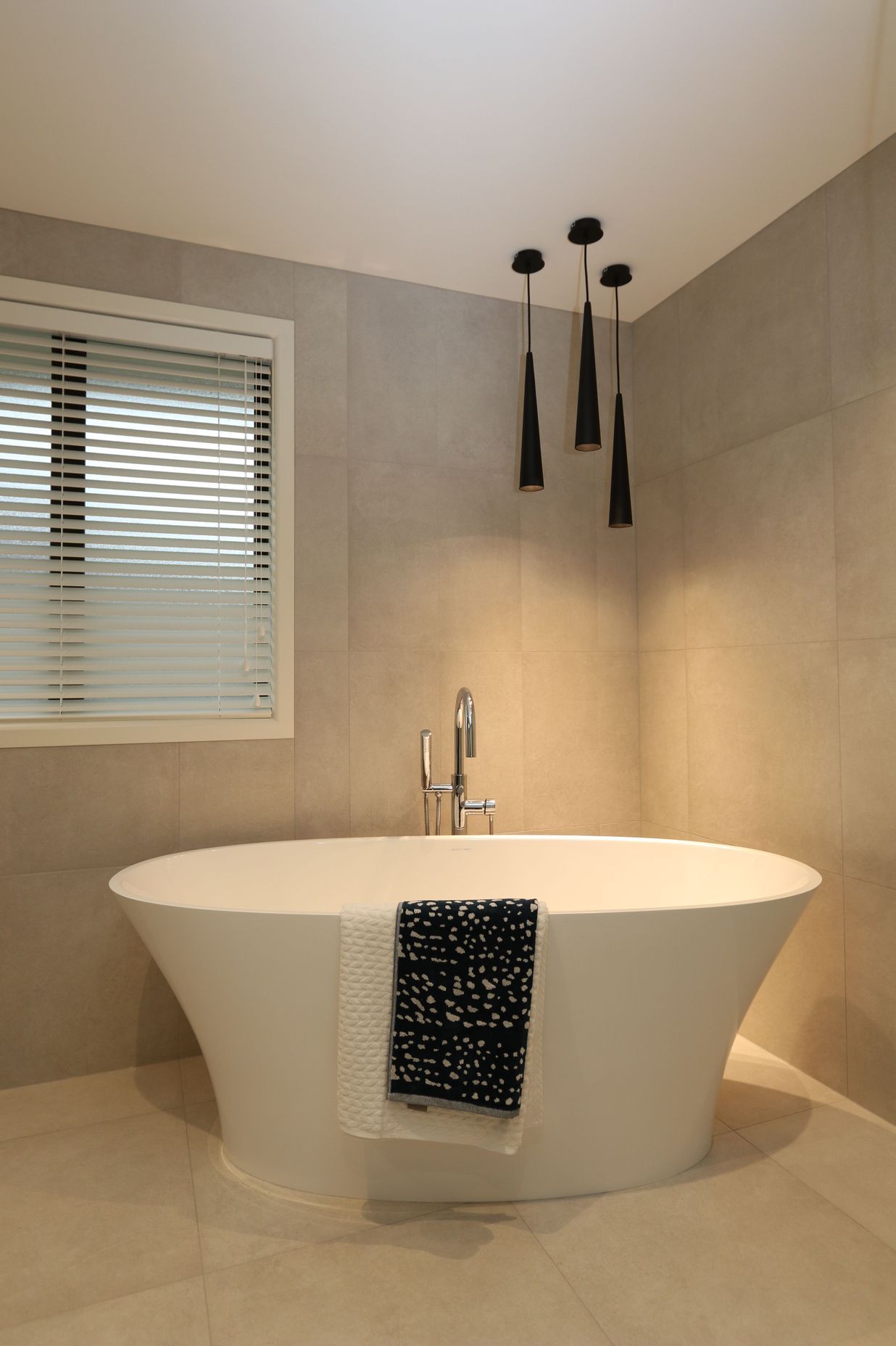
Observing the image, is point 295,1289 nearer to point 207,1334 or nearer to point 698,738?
point 207,1334

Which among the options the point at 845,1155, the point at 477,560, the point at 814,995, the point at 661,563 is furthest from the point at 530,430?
the point at 845,1155

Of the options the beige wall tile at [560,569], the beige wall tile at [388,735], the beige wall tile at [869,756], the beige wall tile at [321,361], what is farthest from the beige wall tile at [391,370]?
the beige wall tile at [869,756]

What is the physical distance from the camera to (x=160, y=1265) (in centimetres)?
162

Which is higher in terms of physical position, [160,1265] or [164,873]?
[164,873]

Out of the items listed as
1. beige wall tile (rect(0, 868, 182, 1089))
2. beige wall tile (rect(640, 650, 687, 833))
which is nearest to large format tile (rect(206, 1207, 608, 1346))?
beige wall tile (rect(0, 868, 182, 1089))

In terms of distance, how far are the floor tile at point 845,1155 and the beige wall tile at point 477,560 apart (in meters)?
1.64

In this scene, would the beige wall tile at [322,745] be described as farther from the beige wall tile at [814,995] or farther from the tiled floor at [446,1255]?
the beige wall tile at [814,995]

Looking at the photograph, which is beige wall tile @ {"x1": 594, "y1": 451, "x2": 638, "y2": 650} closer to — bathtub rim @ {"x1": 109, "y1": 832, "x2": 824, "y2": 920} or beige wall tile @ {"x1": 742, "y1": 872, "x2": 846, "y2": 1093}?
bathtub rim @ {"x1": 109, "y1": 832, "x2": 824, "y2": 920}

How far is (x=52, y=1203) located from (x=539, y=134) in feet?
9.14

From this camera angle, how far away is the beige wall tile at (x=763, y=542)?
92.9 inches

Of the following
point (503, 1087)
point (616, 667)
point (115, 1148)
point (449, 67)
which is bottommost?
point (115, 1148)

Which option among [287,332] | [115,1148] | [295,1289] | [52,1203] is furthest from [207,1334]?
[287,332]

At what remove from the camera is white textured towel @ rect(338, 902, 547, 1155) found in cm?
166

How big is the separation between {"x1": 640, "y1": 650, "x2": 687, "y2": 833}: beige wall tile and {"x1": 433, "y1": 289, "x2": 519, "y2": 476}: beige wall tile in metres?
0.90
